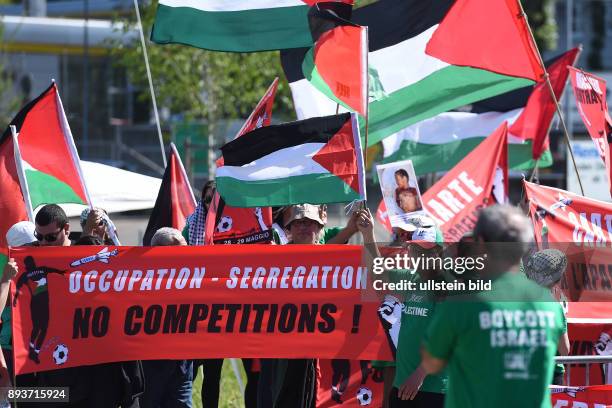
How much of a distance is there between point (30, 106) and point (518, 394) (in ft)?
17.6

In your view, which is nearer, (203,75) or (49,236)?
(49,236)

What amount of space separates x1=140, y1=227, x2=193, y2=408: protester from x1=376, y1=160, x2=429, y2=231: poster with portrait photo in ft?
5.19

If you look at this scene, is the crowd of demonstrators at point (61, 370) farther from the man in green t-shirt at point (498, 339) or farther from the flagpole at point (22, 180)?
the man in green t-shirt at point (498, 339)

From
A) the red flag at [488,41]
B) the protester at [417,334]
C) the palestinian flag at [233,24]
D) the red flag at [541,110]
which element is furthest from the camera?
the red flag at [541,110]

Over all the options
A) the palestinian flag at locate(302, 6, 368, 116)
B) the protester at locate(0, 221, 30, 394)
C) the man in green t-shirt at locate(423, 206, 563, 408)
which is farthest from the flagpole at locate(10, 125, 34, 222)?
the man in green t-shirt at locate(423, 206, 563, 408)

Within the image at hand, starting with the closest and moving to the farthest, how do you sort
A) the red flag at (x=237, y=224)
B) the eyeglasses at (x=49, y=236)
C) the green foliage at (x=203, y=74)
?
the eyeglasses at (x=49, y=236), the red flag at (x=237, y=224), the green foliage at (x=203, y=74)

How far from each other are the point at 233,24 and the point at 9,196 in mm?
2179

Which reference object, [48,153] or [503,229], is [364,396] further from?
[503,229]

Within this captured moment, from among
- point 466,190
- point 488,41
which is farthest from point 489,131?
point 488,41

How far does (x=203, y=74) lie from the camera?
2330 centimetres

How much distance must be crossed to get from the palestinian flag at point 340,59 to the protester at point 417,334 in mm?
1477

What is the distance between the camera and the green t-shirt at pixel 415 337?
6.55m

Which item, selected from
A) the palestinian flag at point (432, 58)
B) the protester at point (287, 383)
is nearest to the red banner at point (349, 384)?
the protester at point (287, 383)

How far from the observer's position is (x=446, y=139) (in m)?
12.4
